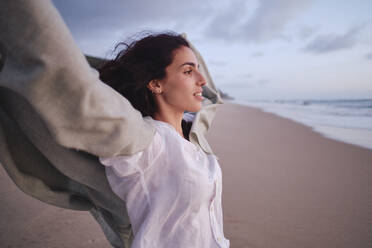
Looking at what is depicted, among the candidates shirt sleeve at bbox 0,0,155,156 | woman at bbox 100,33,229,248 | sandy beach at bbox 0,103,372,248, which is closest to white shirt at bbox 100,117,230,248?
woman at bbox 100,33,229,248

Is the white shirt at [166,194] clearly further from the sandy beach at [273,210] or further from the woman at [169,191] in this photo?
the sandy beach at [273,210]

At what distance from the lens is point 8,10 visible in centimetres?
49

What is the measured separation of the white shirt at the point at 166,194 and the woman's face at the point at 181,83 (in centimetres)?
→ 38

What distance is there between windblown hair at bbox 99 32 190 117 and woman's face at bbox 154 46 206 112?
0.12ft

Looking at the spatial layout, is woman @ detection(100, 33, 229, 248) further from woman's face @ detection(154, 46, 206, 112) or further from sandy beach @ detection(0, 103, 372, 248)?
sandy beach @ detection(0, 103, 372, 248)

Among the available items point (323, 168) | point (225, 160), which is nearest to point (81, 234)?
point (225, 160)

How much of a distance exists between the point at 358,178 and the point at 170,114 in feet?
10.1

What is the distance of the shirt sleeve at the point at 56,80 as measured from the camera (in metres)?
0.50

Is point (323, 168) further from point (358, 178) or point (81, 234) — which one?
point (81, 234)

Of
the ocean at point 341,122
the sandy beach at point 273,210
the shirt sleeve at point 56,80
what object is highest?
the shirt sleeve at point 56,80

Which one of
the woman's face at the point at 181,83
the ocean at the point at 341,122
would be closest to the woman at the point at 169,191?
the woman's face at the point at 181,83

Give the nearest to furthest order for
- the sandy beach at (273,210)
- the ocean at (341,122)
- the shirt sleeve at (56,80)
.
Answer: the shirt sleeve at (56,80), the sandy beach at (273,210), the ocean at (341,122)

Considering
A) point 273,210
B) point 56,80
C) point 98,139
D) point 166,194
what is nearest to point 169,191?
point 166,194

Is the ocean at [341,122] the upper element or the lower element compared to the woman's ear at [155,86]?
lower
